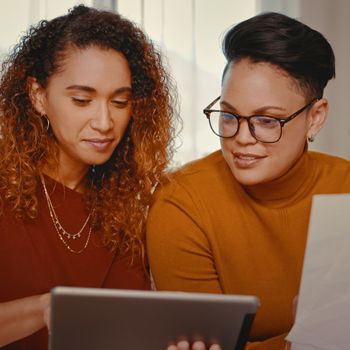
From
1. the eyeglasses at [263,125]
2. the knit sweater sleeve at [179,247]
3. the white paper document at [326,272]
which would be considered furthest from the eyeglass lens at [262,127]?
the white paper document at [326,272]

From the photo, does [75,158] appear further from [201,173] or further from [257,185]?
[257,185]

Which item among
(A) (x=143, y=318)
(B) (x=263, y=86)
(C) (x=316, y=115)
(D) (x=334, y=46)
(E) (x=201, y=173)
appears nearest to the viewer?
(A) (x=143, y=318)

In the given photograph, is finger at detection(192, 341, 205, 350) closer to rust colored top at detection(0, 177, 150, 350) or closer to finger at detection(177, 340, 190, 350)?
Answer: finger at detection(177, 340, 190, 350)

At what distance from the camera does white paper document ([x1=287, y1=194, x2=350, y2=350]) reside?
3.17 feet

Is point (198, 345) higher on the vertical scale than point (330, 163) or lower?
lower

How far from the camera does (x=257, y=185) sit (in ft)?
4.68

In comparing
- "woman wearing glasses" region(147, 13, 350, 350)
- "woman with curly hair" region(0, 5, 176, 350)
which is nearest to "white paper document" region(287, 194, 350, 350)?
"woman wearing glasses" region(147, 13, 350, 350)

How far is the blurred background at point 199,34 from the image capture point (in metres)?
2.41

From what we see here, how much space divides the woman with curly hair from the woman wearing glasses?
0.10 m

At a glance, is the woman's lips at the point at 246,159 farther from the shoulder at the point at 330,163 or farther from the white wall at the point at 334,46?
the white wall at the point at 334,46

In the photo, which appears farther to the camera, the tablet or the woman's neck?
the woman's neck

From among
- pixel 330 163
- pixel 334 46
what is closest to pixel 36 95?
pixel 330 163

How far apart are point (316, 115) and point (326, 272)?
0.50 meters

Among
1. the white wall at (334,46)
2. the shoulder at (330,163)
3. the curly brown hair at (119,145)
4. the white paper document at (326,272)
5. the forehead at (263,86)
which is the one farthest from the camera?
the white wall at (334,46)
